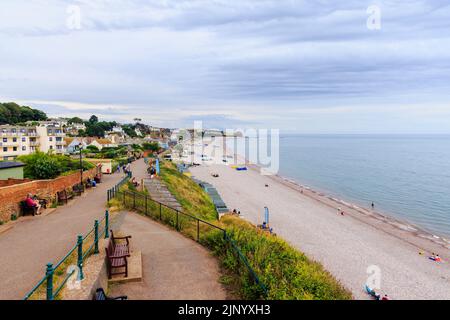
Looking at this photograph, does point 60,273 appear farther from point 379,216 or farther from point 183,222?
point 379,216

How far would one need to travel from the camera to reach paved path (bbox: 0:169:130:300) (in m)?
7.25

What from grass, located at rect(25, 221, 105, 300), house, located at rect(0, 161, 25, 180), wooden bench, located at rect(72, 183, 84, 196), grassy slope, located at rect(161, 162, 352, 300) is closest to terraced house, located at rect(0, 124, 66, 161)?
house, located at rect(0, 161, 25, 180)

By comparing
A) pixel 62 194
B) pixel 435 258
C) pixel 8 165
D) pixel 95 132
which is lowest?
pixel 435 258

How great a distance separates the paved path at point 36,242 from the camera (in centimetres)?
725

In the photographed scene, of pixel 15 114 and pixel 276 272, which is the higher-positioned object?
pixel 15 114

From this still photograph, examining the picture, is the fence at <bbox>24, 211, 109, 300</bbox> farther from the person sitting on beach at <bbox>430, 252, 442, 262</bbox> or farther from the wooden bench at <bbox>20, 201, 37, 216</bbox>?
the person sitting on beach at <bbox>430, 252, 442, 262</bbox>

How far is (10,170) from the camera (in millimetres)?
18406

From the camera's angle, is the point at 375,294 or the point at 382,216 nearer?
the point at 375,294

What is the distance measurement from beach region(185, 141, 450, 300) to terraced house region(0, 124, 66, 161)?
43.7m

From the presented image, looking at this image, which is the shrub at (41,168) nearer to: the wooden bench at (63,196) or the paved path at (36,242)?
the wooden bench at (63,196)

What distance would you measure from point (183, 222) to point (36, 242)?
5.09m

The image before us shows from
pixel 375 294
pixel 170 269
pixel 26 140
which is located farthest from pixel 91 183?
A: pixel 26 140
